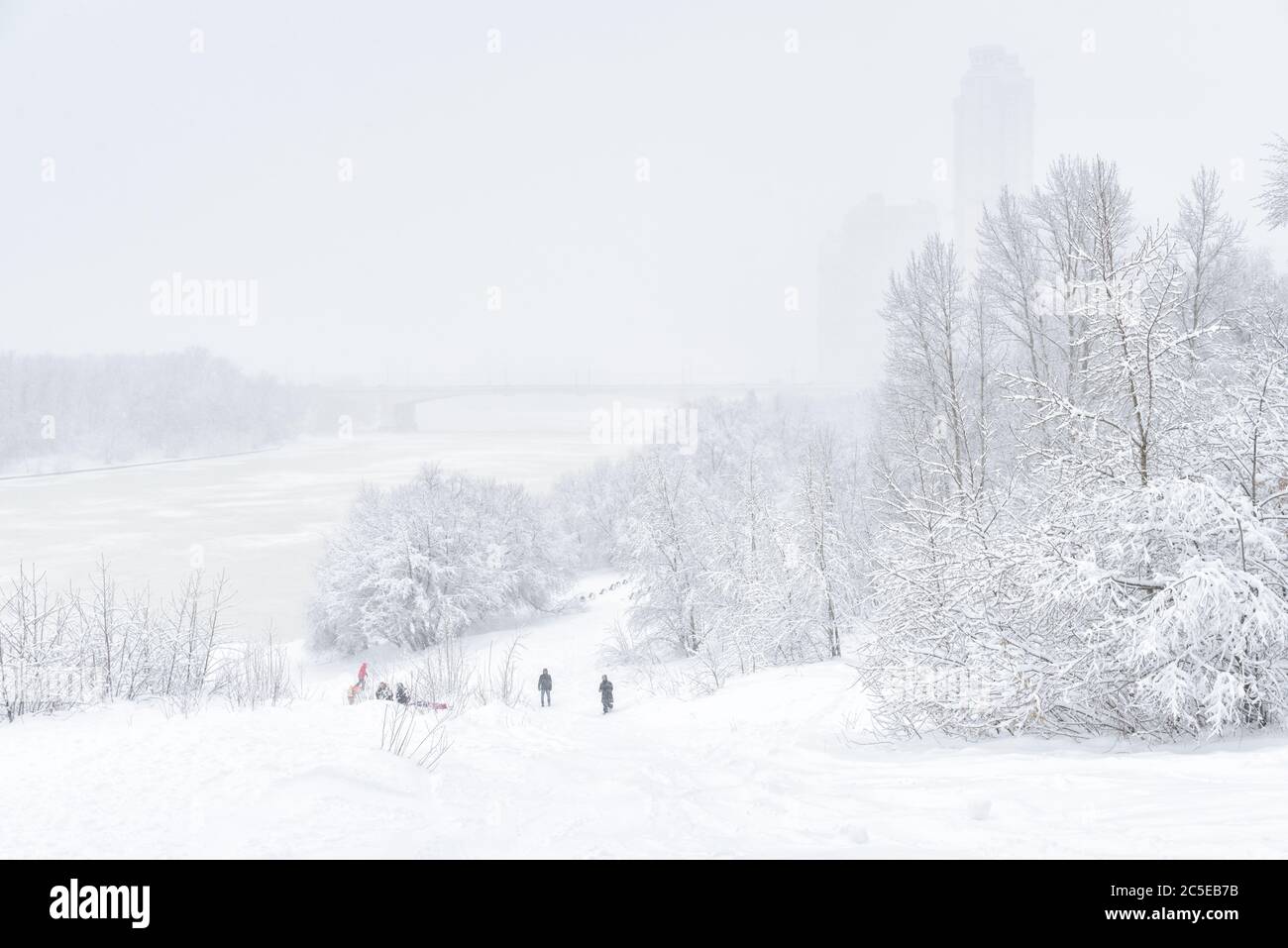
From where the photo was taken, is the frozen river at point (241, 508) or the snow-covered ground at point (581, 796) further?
the frozen river at point (241, 508)

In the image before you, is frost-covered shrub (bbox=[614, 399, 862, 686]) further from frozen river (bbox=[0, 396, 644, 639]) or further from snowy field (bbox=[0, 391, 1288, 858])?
frozen river (bbox=[0, 396, 644, 639])

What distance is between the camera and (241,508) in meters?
56.6

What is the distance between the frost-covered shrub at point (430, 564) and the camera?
3234 centimetres

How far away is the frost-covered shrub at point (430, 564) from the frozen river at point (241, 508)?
2.83m

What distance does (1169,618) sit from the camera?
6172 mm

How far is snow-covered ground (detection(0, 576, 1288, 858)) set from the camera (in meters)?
4.02

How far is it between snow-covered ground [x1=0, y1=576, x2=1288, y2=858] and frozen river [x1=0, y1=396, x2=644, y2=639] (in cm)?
2494

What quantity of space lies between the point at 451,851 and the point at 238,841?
1.10 m
